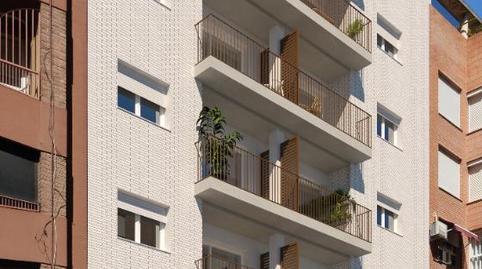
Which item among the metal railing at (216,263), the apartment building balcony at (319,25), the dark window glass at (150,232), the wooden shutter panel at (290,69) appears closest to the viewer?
the dark window glass at (150,232)

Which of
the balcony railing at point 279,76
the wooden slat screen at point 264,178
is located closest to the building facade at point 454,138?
the balcony railing at point 279,76

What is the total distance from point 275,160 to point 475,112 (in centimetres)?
1120

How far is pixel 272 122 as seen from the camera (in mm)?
23453

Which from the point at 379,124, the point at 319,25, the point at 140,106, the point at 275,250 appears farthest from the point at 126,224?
the point at 379,124

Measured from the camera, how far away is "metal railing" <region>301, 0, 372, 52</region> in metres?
26.9

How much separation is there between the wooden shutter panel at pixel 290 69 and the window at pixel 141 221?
533 centimetres

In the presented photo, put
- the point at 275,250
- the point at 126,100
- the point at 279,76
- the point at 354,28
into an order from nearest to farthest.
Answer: the point at 126,100 → the point at 275,250 → the point at 279,76 → the point at 354,28

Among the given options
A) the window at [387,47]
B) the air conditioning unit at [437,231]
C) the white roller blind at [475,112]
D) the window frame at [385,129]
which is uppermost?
the window at [387,47]

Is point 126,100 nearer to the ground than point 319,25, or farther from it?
nearer to the ground

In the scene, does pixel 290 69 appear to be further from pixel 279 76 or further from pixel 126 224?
pixel 126 224

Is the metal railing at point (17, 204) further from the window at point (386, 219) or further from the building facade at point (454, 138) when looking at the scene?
the building facade at point (454, 138)

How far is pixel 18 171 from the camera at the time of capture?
17156 millimetres

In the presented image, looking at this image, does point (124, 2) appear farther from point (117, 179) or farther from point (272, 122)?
point (272, 122)

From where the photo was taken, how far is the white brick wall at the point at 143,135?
18.4 meters
